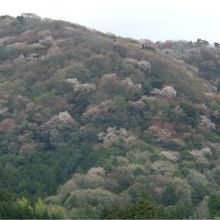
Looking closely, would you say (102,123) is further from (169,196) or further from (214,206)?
(214,206)

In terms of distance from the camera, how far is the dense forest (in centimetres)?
6544

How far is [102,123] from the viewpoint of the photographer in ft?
265

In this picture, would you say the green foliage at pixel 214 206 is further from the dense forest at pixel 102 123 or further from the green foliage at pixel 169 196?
the green foliage at pixel 169 196

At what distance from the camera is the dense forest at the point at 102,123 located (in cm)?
6544

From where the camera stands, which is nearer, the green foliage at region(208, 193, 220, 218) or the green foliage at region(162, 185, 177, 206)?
the green foliage at region(208, 193, 220, 218)

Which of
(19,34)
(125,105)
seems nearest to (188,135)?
(125,105)

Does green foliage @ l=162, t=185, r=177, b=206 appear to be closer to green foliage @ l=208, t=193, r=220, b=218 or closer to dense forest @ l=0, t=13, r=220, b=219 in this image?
dense forest @ l=0, t=13, r=220, b=219

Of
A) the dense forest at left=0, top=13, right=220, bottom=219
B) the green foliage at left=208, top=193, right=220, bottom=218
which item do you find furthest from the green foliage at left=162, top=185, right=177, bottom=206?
the green foliage at left=208, top=193, right=220, bottom=218

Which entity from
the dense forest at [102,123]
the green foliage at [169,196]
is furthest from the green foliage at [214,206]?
the green foliage at [169,196]

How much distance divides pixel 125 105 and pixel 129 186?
1778 centimetres

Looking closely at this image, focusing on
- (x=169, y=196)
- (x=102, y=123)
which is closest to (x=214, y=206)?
(x=169, y=196)

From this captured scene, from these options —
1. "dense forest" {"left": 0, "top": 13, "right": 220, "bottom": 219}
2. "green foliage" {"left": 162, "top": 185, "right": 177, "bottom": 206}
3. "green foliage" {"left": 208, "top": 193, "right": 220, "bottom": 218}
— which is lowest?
"green foliage" {"left": 162, "top": 185, "right": 177, "bottom": 206}

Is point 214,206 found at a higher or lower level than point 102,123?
lower

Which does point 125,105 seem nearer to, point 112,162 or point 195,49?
point 112,162
